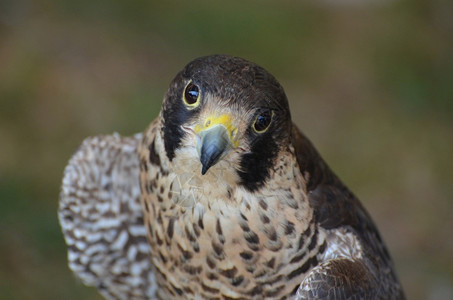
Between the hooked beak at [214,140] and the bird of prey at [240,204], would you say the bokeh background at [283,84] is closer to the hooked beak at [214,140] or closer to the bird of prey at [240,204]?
the bird of prey at [240,204]

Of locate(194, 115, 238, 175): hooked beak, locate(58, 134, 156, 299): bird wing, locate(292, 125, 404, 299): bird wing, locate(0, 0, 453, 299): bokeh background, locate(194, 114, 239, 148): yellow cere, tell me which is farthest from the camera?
locate(0, 0, 453, 299): bokeh background

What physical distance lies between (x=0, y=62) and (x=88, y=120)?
1.03 metres

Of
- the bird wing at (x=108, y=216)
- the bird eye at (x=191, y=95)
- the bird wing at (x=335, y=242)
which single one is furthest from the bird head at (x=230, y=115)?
the bird wing at (x=108, y=216)

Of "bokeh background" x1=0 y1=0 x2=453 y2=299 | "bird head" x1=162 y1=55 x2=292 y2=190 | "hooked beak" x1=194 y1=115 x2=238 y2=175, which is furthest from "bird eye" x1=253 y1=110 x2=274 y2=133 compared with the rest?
"bokeh background" x1=0 y1=0 x2=453 y2=299

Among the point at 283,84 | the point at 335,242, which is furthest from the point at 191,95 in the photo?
the point at 283,84

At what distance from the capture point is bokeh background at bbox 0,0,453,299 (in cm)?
684

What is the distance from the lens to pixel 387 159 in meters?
7.47

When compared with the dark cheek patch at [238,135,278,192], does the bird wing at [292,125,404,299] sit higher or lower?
lower

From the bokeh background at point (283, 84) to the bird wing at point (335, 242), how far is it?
2.92 meters

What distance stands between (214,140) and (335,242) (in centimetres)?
97

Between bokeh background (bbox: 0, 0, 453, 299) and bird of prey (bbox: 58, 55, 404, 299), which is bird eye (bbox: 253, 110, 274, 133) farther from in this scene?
bokeh background (bbox: 0, 0, 453, 299)

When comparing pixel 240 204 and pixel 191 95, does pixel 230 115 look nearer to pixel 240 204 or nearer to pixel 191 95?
pixel 191 95

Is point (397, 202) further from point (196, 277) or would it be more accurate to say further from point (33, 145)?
point (196, 277)

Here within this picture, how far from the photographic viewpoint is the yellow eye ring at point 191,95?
328 cm
